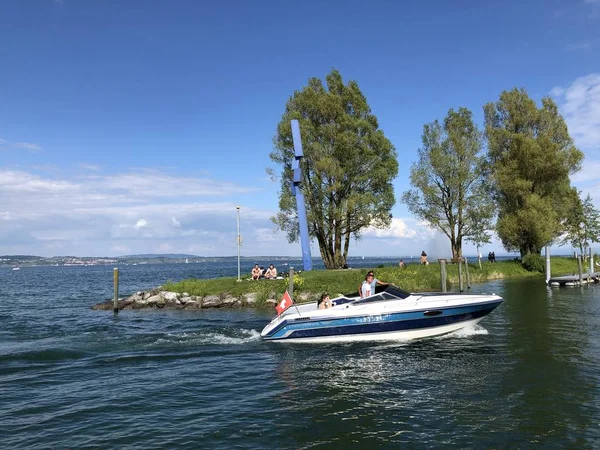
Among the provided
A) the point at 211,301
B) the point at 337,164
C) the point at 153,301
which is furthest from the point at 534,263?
the point at 153,301

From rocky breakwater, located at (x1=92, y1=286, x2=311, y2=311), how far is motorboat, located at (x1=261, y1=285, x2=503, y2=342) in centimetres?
1187

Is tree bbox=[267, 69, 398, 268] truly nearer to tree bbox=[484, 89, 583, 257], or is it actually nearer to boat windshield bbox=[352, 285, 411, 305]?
tree bbox=[484, 89, 583, 257]

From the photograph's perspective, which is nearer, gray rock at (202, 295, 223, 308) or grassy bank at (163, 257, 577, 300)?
gray rock at (202, 295, 223, 308)

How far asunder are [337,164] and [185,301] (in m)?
17.8

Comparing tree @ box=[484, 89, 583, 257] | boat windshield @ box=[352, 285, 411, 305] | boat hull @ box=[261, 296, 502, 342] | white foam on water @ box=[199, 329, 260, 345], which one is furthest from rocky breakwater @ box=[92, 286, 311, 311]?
tree @ box=[484, 89, 583, 257]

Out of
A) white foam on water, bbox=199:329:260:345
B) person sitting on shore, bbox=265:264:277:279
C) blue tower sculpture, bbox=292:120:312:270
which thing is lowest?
white foam on water, bbox=199:329:260:345

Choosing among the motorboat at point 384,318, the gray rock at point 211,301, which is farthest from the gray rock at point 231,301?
the motorboat at point 384,318

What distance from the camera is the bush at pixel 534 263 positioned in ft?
159

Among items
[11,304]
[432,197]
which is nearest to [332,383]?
[11,304]

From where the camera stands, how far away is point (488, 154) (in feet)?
169

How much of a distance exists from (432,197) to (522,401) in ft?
129

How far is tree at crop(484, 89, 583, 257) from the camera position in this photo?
47.6 m

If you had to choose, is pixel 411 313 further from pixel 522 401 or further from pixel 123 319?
pixel 123 319

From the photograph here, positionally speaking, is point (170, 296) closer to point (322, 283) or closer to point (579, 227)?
point (322, 283)
